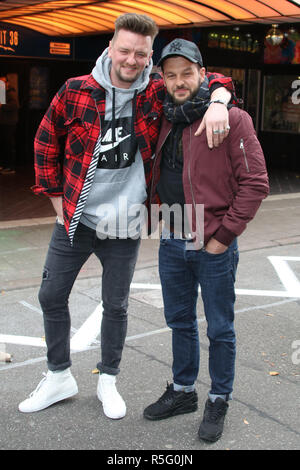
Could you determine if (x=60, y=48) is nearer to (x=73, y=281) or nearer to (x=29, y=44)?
(x=29, y=44)

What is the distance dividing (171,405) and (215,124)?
1.58m

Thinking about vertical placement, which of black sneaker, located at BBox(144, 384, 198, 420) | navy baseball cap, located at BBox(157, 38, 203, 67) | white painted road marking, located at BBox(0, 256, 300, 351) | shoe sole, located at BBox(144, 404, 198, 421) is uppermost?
navy baseball cap, located at BBox(157, 38, 203, 67)

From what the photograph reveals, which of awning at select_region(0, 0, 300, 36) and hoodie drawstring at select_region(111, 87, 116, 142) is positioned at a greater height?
awning at select_region(0, 0, 300, 36)

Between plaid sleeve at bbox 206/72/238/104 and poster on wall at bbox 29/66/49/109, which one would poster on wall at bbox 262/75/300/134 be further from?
plaid sleeve at bbox 206/72/238/104

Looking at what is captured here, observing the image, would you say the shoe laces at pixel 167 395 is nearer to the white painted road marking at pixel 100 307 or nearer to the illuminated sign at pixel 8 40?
the white painted road marking at pixel 100 307

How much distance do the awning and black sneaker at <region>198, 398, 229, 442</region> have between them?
25.8ft

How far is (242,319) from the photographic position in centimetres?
511

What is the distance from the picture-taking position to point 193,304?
3.32 metres

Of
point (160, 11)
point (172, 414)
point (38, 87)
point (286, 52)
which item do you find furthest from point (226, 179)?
point (286, 52)

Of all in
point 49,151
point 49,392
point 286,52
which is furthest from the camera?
point 286,52

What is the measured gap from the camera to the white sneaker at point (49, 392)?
3.42 metres

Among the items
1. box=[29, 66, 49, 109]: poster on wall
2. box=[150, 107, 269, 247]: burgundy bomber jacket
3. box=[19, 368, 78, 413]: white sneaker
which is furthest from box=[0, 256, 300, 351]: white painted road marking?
box=[29, 66, 49, 109]: poster on wall

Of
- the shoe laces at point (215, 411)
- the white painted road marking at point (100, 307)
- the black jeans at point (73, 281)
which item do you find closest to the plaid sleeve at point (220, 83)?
the black jeans at point (73, 281)

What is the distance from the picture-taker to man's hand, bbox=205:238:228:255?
3035 mm
